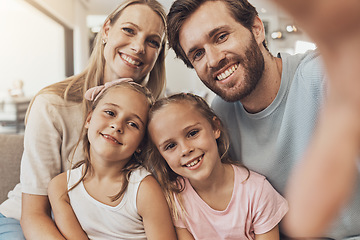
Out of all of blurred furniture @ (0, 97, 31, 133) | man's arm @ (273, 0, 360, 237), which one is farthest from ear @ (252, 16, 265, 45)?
blurred furniture @ (0, 97, 31, 133)

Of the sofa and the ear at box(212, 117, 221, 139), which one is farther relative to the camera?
the sofa

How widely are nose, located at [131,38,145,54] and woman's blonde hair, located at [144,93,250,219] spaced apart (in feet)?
0.77

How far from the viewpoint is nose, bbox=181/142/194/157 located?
101 cm

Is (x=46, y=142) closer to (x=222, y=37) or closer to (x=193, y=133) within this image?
(x=193, y=133)

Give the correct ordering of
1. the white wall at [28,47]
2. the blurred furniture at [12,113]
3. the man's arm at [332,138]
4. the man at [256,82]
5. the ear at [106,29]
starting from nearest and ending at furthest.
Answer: the man's arm at [332,138]
the man at [256,82]
the ear at [106,29]
the blurred furniture at [12,113]
the white wall at [28,47]

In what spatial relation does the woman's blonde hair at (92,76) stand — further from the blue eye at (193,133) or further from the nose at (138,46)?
the blue eye at (193,133)

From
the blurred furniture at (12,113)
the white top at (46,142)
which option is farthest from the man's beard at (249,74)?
the blurred furniture at (12,113)

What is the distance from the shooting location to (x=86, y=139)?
1.16 m

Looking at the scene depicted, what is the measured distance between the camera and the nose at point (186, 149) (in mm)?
1008

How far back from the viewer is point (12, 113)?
4988mm

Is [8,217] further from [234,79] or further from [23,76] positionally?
[23,76]

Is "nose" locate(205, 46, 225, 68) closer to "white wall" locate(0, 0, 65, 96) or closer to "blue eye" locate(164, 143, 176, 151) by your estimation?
"blue eye" locate(164, 143, 176, 151)

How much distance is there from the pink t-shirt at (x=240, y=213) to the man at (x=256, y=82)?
0.30 feet

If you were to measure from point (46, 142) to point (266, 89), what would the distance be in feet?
2.60
